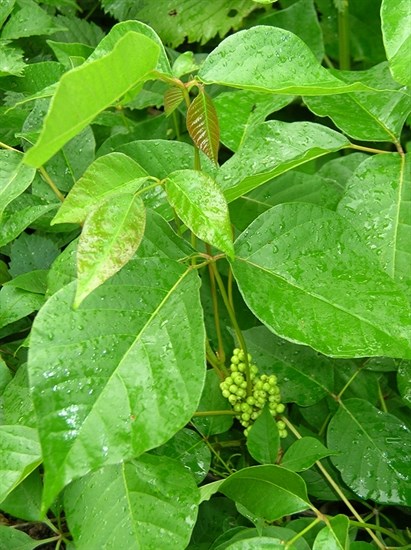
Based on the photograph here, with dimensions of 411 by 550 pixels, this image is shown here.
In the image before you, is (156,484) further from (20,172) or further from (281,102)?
(281,102)

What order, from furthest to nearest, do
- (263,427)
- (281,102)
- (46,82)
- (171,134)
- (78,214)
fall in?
(171,134) → (46,82) → (281,102) → (263,427) → (78,214)

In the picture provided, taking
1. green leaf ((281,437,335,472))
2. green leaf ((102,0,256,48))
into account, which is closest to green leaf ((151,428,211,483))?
green leaf ((281,437,335,472))

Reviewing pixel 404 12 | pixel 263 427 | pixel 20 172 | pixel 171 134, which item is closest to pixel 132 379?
pixel 263 427

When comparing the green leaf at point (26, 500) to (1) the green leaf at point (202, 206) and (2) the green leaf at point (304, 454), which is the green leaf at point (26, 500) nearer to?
(2) the green leaf at point (304, 454)

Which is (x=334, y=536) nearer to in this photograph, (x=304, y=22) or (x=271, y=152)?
(x=271, y=152)

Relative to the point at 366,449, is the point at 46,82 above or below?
above

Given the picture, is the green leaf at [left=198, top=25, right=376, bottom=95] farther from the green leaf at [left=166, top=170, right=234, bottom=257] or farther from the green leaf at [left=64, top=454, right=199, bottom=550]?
the green leaf at [left=64, top=454, right=199, bottom=550]

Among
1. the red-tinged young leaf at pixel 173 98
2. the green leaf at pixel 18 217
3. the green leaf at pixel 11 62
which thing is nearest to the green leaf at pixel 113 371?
the red-tinged young leaf at pixel 173 98
